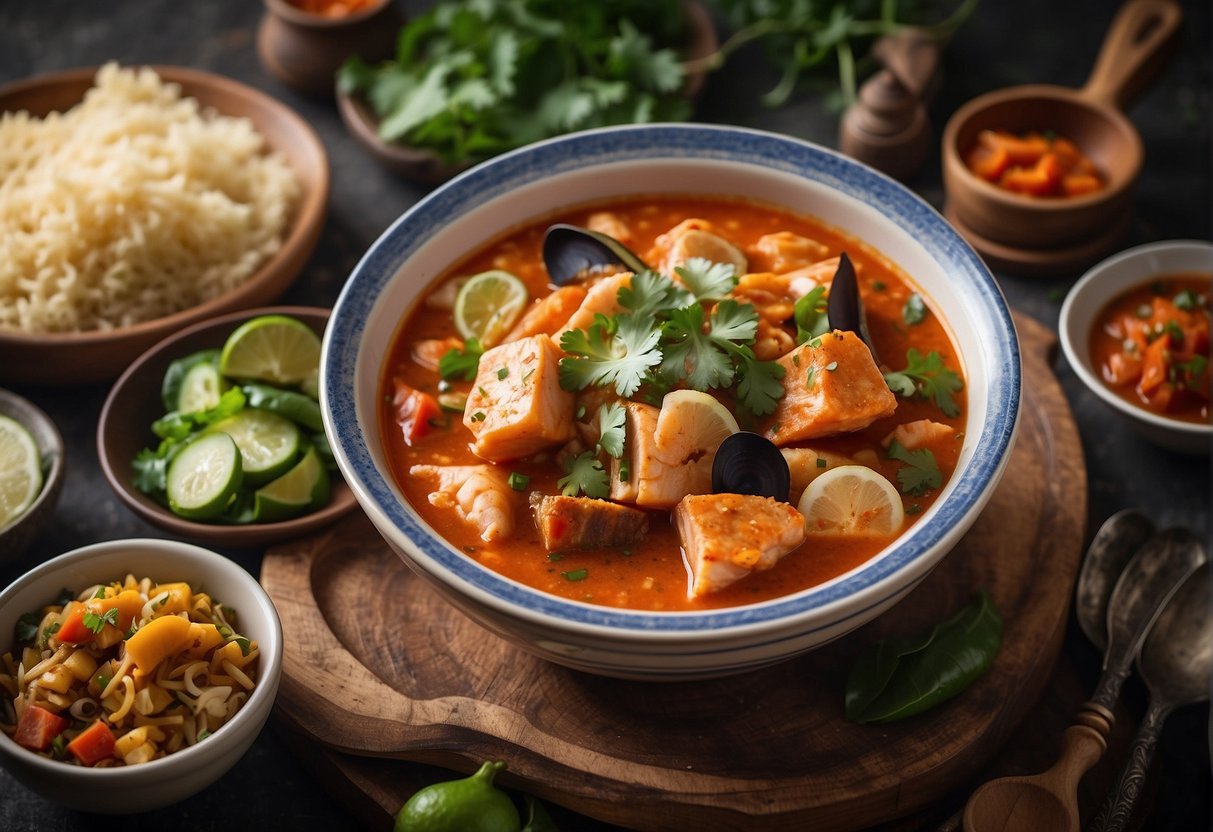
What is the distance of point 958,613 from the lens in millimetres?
→ 4062

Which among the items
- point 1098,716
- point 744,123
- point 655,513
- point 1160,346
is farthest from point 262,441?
point 1160,346

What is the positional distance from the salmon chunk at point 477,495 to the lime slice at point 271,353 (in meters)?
0.98

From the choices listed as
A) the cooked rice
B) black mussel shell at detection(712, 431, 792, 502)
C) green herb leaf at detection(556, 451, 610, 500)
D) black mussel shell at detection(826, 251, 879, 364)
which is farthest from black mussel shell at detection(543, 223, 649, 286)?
the cooked rice

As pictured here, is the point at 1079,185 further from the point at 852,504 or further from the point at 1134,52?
the point at 852,504

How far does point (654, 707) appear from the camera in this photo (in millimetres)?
3809

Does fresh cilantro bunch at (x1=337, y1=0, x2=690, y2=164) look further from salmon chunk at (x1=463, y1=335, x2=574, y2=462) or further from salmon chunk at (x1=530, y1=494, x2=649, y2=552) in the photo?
salmon chunk at (x1=530, y1=494, x2=649, y2=552)

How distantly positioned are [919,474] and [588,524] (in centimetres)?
113

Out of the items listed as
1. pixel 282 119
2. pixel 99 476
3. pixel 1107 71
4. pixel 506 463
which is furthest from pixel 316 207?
pixel 1107 71

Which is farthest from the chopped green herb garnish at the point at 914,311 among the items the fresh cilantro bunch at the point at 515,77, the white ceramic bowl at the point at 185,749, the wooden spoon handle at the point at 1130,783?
the white ceramic bowl at the point at 185,749

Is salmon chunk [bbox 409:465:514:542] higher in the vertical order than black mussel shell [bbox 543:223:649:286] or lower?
lower

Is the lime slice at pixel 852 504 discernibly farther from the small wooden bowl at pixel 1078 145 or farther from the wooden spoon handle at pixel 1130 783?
the small wooden bowl at pixel 1078 145

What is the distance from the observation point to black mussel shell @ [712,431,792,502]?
3678 millimetres

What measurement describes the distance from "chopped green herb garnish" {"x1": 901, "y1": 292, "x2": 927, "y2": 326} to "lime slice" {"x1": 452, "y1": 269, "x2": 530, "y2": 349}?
1485 mm

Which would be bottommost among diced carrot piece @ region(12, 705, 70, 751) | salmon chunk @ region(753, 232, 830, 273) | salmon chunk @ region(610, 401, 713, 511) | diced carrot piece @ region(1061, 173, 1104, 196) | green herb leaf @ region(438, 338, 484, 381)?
diced carrot piece @ region(12, 705, 70, 751)
